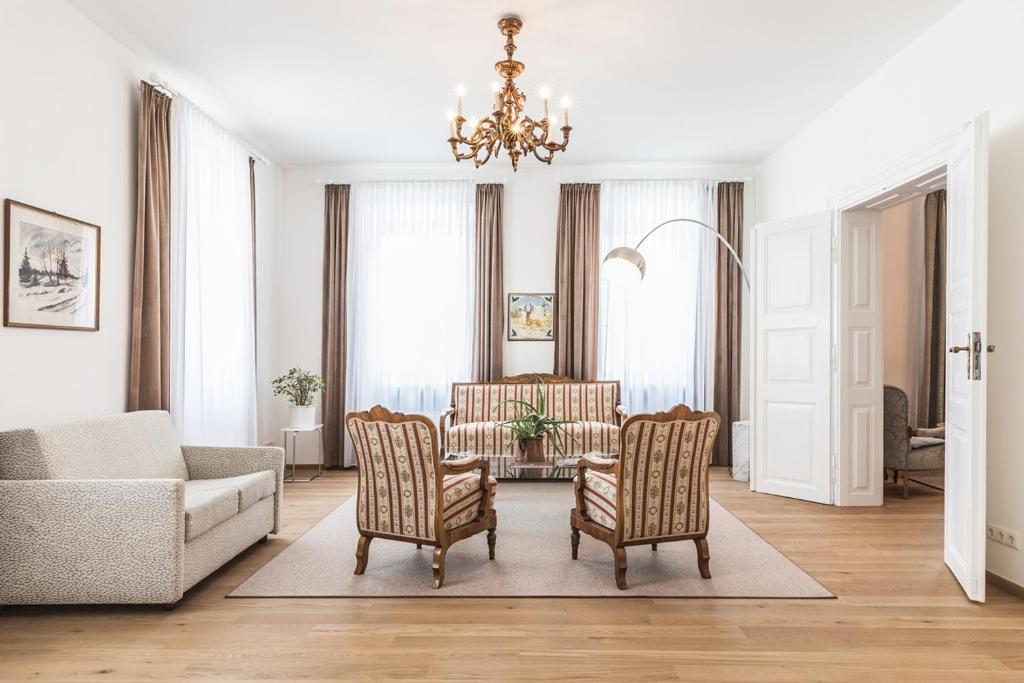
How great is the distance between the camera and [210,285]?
5.03 m

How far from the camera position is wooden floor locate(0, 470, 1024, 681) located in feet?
7.77

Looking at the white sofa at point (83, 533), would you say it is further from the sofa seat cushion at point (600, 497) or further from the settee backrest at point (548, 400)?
the settee backrest at point (548, 400)

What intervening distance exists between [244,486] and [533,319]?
372 centimetres

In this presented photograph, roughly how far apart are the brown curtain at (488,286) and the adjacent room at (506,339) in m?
Answer: 0.04

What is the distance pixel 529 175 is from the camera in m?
6.75

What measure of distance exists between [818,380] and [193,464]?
466 centimetres

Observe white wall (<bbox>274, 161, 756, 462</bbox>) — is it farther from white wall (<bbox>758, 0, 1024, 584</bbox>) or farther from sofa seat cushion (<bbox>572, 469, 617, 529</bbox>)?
sofa seat cushion (<bbox>572, 469, 617, 529</bbox>)

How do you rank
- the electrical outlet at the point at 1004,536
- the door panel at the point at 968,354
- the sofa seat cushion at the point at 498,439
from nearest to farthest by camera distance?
1. the door panel at the point at 968,354
2. the electrical outlet at the point at 1004,536
3. the sofa seat cushion at the point at 498,439

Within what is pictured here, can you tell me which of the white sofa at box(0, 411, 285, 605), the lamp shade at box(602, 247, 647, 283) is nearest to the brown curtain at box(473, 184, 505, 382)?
the lamp shade at box(602, 247, 647, 283)

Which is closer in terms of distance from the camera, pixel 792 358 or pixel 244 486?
pixel 244 486

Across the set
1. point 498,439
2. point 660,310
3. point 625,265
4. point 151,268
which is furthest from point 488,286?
point 151,268

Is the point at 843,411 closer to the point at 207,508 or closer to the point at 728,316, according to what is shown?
the point at 728,316

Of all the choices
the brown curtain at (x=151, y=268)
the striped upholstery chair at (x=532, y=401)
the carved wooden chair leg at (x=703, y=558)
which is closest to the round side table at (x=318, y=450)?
the striped upholstery chair at (x=532, y=401)

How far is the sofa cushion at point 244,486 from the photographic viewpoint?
140 inches
